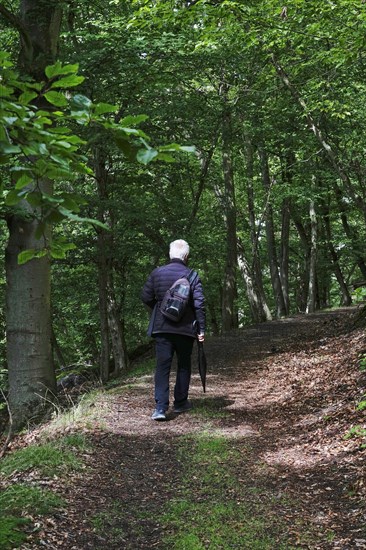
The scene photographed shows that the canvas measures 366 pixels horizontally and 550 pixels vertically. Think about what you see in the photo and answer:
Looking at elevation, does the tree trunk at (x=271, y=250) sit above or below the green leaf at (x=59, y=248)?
above

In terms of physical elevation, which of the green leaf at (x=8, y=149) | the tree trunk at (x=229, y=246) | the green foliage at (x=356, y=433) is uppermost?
the tree trunk at (x=229, y=246)

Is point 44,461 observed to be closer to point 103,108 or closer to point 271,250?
point 103,108

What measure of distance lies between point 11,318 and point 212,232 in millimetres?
9970

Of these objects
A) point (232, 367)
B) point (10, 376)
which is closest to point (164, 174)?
point (232, 367)

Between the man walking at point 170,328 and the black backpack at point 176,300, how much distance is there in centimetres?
8

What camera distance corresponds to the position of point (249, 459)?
510 cm

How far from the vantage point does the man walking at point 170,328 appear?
6371mm

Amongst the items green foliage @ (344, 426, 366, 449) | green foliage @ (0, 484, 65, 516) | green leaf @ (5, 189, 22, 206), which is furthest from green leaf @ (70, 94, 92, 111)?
green foliage @ (344, 426, 366, 449)

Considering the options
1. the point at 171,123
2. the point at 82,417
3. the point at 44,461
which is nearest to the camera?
the point at 44,461

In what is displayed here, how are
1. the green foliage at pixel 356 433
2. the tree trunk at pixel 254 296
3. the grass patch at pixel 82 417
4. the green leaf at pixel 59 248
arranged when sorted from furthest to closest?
the tree trunk at pixel 254 296 < the grass patch at pixel 82 417 < the green foliage at pixel 356 433 < the green leaf at pixel 59 248

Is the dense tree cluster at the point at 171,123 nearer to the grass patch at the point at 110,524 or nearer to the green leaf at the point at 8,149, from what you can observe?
the green leaf at the point at 8,149

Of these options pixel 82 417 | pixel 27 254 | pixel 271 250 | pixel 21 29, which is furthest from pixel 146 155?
pixel 271 250

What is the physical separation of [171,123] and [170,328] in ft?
21.9

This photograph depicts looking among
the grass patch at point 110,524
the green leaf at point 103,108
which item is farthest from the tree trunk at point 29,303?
the green leaf at point 103,108
